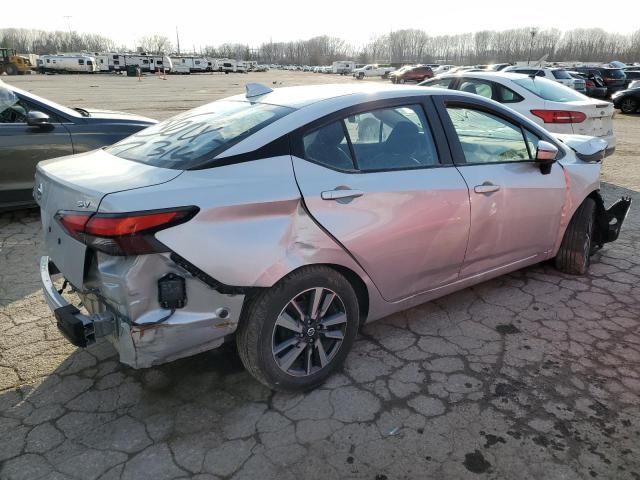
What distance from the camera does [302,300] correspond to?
105 inches

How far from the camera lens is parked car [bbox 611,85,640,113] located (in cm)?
1927

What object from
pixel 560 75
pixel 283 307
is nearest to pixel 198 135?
pixel 283 307

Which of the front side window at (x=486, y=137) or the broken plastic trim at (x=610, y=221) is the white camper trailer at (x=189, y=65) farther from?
the front side window at (x=486, y=137)

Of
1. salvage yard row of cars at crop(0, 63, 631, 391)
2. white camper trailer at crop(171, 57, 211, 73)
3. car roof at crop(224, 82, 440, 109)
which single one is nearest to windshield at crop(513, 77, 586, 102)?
salvage yard row of cars at crop(0, 63, 631, 391)

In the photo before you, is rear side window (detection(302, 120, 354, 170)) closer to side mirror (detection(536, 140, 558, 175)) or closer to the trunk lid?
the trunk lid

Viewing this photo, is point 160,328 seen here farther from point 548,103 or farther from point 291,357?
point 548,103

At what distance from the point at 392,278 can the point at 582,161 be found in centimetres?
221

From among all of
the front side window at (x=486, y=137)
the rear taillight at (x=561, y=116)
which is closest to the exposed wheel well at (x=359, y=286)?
the front side window at (x=486, y=137)

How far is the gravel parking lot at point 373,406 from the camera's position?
2287mm

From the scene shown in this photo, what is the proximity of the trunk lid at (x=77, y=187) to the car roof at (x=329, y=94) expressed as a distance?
0.89 m

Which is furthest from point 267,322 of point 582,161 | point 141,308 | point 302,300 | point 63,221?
point 582,161

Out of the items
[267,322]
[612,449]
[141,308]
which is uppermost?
[141,308]

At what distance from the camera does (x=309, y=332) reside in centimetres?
270

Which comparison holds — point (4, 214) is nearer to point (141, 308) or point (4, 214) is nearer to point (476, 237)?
point (141, 308)
